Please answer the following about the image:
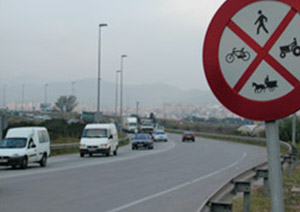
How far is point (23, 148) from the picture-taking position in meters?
26.0

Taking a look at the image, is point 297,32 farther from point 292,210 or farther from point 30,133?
point 30,133

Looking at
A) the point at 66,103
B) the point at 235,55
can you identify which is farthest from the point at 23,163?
the point at 66,103

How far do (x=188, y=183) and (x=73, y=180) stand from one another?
405 cm

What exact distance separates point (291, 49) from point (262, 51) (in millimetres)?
177

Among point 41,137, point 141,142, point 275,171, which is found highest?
point 275,171

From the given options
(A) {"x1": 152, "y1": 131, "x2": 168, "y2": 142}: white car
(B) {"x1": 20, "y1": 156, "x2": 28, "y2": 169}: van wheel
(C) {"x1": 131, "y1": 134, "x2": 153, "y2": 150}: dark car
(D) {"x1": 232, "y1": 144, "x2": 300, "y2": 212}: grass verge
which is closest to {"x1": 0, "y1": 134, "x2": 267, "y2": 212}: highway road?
(D) {"x1": 232, "y1": 144, "x2": 300, "y2": 212}: grass verge

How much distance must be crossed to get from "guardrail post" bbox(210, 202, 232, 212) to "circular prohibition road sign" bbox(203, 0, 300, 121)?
255cm

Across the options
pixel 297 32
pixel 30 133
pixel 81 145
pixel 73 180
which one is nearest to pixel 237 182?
pixel 297 32

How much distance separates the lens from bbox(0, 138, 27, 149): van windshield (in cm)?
2630

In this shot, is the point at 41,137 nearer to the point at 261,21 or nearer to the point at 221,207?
the point at 221,207

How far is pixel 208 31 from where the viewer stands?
367 cm

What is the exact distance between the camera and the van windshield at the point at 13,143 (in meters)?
26.3

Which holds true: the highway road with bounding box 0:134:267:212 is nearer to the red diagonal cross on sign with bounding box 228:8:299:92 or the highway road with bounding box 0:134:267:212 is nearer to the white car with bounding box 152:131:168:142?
the red diagonal cross on sign with bounding box 228:8:299:92

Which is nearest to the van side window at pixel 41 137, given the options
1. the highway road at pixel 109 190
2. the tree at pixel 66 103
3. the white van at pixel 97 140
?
the highway road at pixel 109 190
